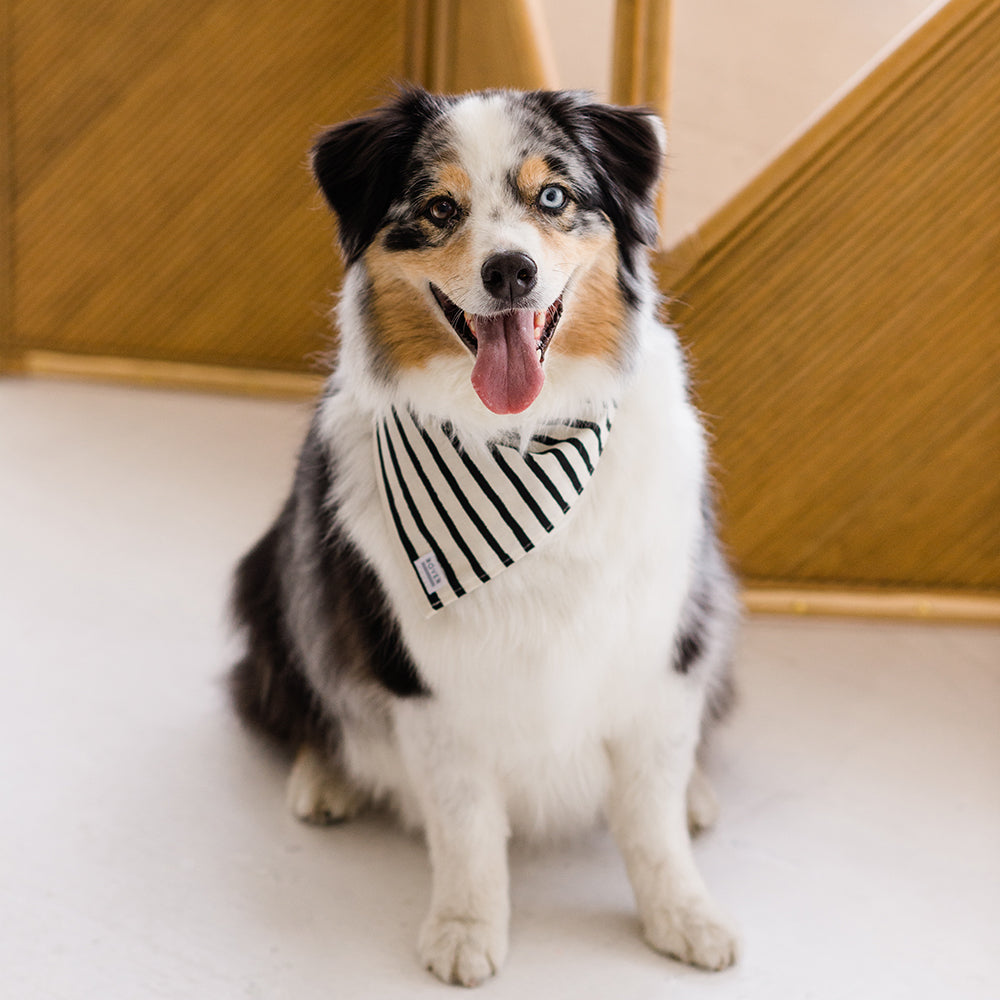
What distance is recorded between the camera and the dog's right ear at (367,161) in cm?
149

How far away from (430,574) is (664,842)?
1.66ft

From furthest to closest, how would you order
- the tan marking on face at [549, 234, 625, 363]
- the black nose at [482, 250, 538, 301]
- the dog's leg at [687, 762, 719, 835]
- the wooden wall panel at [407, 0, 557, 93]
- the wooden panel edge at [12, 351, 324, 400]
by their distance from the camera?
the wooden panel edge at [12, 351, 324, 400], the wooden wall panel at [407, 0, 557, 93], the dog's leg at [687, 762, 719, 835], the tan marking on face at [549, 234, 625, 363], the black nose at [482, 250, 538, 301]

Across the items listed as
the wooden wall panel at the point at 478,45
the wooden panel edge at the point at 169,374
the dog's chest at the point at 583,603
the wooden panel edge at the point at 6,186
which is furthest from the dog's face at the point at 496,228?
the wooden panel edge at the point at 6,186

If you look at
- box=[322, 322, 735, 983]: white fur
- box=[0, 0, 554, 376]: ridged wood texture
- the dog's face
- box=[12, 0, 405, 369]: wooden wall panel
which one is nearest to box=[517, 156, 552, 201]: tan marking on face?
the dog's face

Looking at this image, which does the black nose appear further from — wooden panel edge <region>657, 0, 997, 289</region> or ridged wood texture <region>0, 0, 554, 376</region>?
ridged wood texture <region>0, 0, 554, 376</region>

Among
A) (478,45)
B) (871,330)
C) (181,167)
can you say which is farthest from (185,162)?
(871,330)

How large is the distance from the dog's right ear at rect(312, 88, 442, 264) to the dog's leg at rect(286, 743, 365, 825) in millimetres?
825

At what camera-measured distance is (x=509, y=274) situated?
1373 mm

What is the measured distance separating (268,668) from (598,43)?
2495 millimetres

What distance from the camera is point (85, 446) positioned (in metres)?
3.42

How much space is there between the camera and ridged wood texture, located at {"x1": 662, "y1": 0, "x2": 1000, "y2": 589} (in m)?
2.35

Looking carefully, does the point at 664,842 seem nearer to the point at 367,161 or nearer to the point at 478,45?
the point at 367,161

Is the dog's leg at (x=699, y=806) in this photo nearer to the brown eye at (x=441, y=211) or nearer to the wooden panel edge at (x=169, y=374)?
the brown eye at (x=441, y=211)

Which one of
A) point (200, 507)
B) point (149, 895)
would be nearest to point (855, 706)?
point (149, 895)
